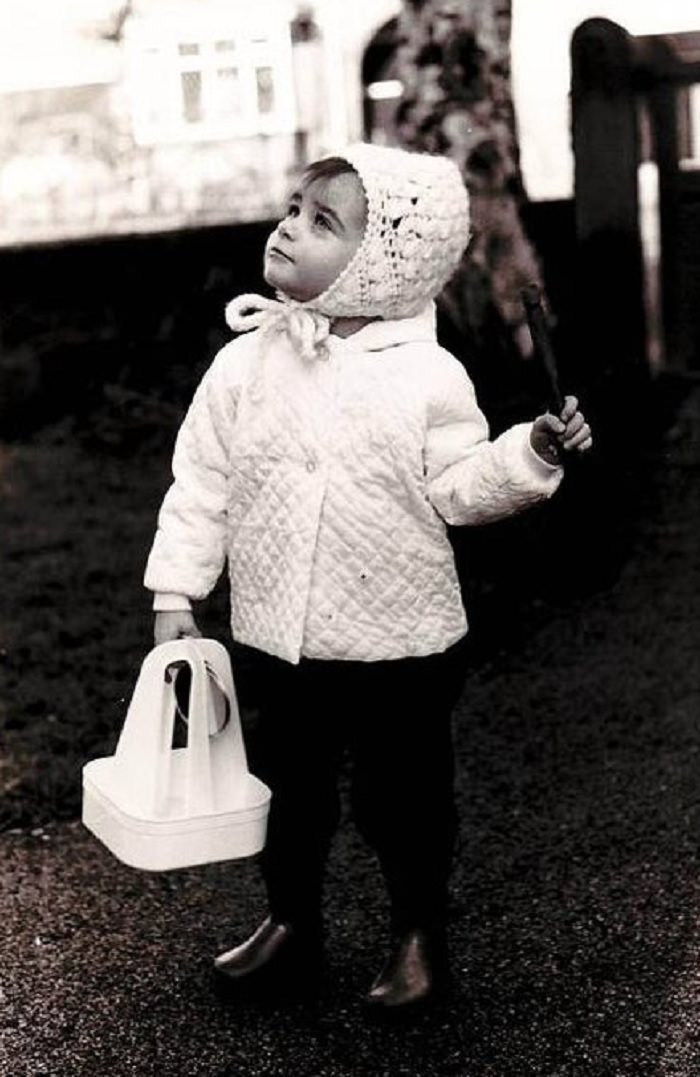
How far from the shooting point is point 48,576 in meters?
7.88

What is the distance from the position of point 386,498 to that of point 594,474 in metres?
3.75

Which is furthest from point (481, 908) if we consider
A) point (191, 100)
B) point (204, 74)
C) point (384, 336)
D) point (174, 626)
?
point (204, 74)

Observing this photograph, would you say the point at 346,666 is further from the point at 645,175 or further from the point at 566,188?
the point at 566,188

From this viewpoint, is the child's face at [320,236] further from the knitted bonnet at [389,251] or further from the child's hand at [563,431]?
the child's hand at [563,431]

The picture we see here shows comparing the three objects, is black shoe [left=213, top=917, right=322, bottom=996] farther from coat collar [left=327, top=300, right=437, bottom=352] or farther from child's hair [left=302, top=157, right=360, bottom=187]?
child's hair [left=302, top=157, right=360, bottom=187]

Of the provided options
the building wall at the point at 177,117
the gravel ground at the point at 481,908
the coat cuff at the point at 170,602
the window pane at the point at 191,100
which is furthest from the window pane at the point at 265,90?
the coat cuff at the point at 170,602

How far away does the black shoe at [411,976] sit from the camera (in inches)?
152

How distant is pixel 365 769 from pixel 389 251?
35.6 inches

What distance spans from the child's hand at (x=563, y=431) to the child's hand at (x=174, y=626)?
2.29 feet

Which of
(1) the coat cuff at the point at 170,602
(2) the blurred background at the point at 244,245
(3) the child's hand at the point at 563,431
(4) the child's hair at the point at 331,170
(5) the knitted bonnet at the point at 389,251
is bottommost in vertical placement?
(2) the blurred background at the point at 244,245

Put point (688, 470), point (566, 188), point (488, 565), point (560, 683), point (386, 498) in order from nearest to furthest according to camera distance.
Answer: point (386, 498) → point (560, 683) → point (488, 565) → point (688, 470) → point (566, 188)

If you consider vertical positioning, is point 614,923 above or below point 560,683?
above

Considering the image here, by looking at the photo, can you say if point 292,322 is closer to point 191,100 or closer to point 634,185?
point 634,185

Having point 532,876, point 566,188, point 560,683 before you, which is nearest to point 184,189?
point 566,188
